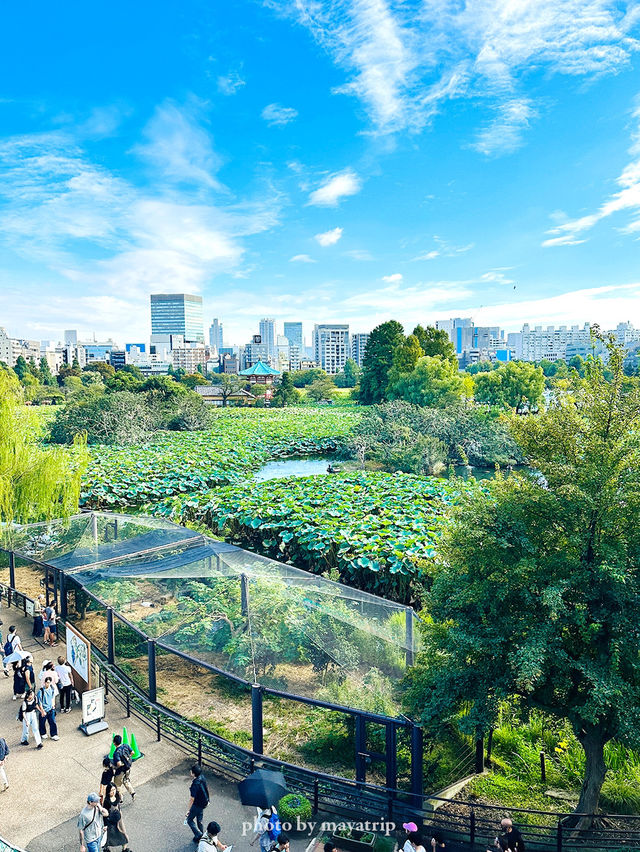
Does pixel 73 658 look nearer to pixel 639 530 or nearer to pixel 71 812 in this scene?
pixel 71 812

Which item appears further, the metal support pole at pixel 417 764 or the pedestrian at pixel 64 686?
the pedestrian at pixel 64 686

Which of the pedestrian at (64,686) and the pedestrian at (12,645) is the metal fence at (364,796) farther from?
the pedestrian at (12,645)

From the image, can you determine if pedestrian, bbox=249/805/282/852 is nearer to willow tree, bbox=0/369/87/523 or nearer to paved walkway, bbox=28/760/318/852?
paved walkway, bbox=28/760/318/852

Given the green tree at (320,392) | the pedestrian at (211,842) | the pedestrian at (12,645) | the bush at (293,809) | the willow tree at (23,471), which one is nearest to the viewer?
the pedestrian at (211,842)

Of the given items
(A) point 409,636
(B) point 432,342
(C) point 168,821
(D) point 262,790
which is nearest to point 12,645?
(C) point 168,821

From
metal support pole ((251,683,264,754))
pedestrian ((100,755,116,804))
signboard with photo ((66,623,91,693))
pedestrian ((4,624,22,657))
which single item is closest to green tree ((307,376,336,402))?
pedestrian ((4,624,22,657))

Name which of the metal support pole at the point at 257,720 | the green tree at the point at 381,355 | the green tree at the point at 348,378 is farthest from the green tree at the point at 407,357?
the green tree at the point at 348,378
